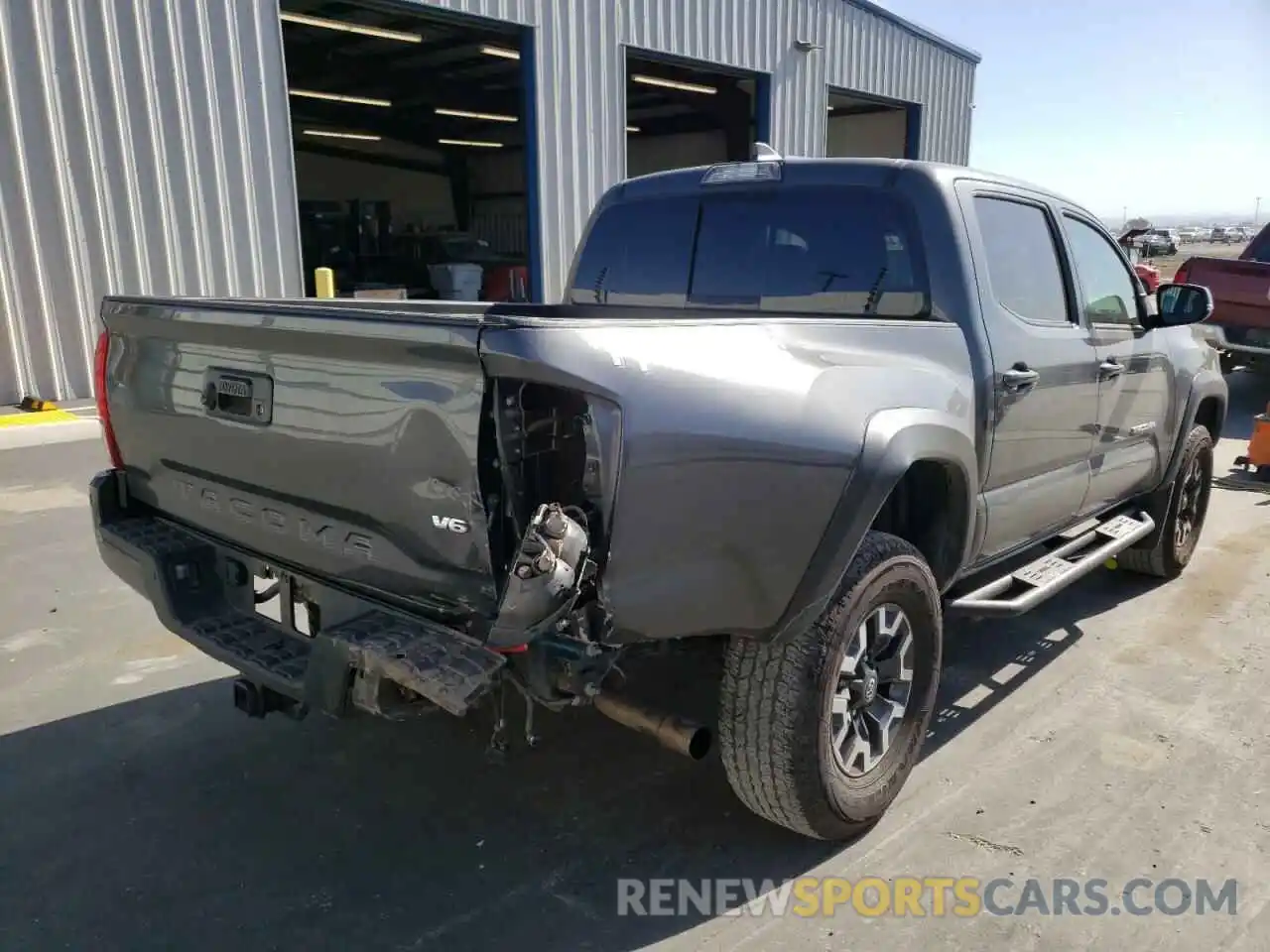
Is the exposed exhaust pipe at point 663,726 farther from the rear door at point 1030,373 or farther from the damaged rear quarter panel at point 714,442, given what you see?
the rear door at point 1030,373

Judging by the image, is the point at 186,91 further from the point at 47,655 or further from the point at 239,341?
the point at 239,341

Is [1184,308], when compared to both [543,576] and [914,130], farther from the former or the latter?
[914,130]

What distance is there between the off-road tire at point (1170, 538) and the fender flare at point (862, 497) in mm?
2898

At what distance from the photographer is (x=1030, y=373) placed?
3.46 m

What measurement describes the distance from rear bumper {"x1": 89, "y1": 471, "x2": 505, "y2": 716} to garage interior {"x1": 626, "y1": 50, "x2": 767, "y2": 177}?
13.7 m

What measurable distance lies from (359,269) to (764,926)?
21.2m

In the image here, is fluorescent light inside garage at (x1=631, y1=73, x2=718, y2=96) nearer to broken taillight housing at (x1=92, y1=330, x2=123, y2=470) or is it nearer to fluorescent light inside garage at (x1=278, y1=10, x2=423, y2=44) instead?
fluorescent light inside garage at (x1=278, y1=10, x2=423, y2=44)

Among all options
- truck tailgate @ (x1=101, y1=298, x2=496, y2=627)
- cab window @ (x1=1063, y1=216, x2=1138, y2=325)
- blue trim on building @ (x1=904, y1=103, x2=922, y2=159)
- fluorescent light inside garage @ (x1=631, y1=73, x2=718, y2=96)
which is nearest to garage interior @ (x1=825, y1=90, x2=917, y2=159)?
blue trim on building @ (x1=904, y1=103, x2=922, y2=159)

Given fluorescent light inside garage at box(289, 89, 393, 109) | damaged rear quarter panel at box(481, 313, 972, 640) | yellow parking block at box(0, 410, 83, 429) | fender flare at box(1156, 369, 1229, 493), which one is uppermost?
fluorescent light inside garage at box(289, 89, 393, 109)

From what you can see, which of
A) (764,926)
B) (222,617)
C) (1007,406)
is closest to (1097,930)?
(764,926)

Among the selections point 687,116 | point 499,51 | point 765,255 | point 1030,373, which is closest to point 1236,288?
point 1030,373

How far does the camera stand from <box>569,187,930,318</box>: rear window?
11.0 feet

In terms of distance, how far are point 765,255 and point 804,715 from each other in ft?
5.87

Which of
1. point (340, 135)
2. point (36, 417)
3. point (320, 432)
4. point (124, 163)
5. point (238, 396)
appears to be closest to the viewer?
point (320, 432)
